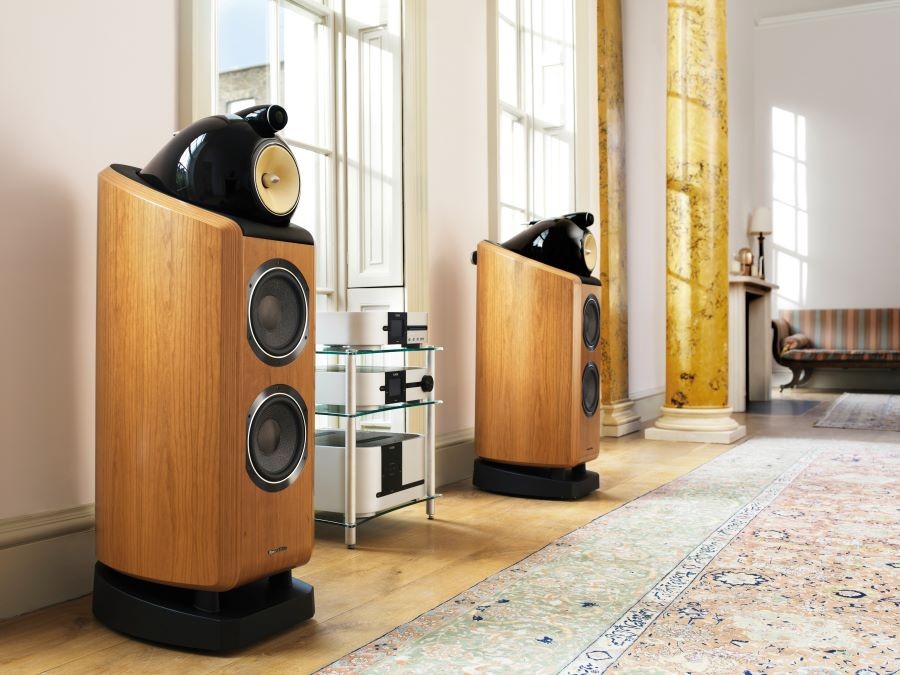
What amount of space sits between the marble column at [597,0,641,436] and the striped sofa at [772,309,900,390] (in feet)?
13.8

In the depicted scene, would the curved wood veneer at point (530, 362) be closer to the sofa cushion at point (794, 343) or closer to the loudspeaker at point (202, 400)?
the loudspeaker at point (202, 400)

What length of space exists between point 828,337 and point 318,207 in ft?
26.6

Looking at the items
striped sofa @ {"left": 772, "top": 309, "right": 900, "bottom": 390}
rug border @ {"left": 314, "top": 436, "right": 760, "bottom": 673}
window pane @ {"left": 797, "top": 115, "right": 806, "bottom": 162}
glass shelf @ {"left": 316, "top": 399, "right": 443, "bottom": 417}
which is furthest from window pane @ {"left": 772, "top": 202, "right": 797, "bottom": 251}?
glass shelf @ {"left": 316, "top": 399, "right": 443, "bottom": 417}

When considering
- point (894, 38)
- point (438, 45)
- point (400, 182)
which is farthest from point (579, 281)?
point (894, 38)

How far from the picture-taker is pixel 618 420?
5.27 metres

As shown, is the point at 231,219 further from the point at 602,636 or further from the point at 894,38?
the point at 894,38

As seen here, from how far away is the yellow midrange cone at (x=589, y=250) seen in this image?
10.6 feet

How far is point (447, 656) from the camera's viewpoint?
62.9 inches

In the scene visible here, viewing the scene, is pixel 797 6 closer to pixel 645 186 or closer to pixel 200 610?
pixel 645 186

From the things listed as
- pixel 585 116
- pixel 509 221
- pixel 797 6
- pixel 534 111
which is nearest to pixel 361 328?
pixel 509 221

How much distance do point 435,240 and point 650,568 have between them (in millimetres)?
1734

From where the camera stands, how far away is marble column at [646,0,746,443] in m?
5.05

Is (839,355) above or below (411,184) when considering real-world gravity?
below

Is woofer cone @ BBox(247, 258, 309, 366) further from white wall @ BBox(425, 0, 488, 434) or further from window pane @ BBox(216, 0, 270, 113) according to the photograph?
white wall @ BBox(425, 0, 488, 434)
